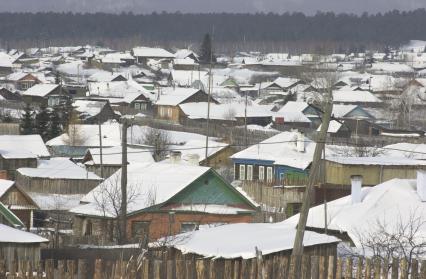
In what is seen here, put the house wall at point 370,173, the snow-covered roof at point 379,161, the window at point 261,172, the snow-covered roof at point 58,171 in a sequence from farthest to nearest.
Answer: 1. the window at point 261,172
2. the snow-covered roof at point 58,171
3. the snow-covered roof at point 379,161
4. the house wall at point 370,173

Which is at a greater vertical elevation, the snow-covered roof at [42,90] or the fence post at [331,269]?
the fence post at [331,269]

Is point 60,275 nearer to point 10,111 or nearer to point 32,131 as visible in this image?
point 32,131

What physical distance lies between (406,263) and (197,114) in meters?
52.3

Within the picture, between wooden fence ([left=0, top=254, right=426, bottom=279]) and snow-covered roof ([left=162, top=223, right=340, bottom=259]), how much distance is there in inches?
64.7

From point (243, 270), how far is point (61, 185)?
20485 mm

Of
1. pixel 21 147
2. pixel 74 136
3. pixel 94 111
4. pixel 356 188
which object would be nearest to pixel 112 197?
pixel 356 188

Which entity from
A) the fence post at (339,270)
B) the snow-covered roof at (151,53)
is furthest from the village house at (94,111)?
the snow-covered roof at (151,53)

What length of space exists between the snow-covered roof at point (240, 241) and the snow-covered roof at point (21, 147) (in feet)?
65.6

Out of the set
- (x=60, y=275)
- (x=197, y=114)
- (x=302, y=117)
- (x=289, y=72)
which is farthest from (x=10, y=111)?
(x=289, y=72)

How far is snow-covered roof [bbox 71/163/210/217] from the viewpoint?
2044cm

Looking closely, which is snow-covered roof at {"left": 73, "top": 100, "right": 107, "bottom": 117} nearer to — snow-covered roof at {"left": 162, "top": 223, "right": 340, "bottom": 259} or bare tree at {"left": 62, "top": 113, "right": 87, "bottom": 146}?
bare tree at {"left": 62, "top": 113, "right": 87, "bottom": 146}

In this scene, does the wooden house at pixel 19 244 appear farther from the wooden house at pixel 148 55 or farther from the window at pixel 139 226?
the wooden house at pixel 148 55

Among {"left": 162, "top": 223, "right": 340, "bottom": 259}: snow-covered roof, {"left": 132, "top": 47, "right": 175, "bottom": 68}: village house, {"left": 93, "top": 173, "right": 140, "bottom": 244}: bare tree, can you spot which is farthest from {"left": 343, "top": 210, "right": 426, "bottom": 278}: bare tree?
{"left": 132, "top": 47, "right": 175, "bottom": 68}: village house

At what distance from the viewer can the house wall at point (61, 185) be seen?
29688 mm
